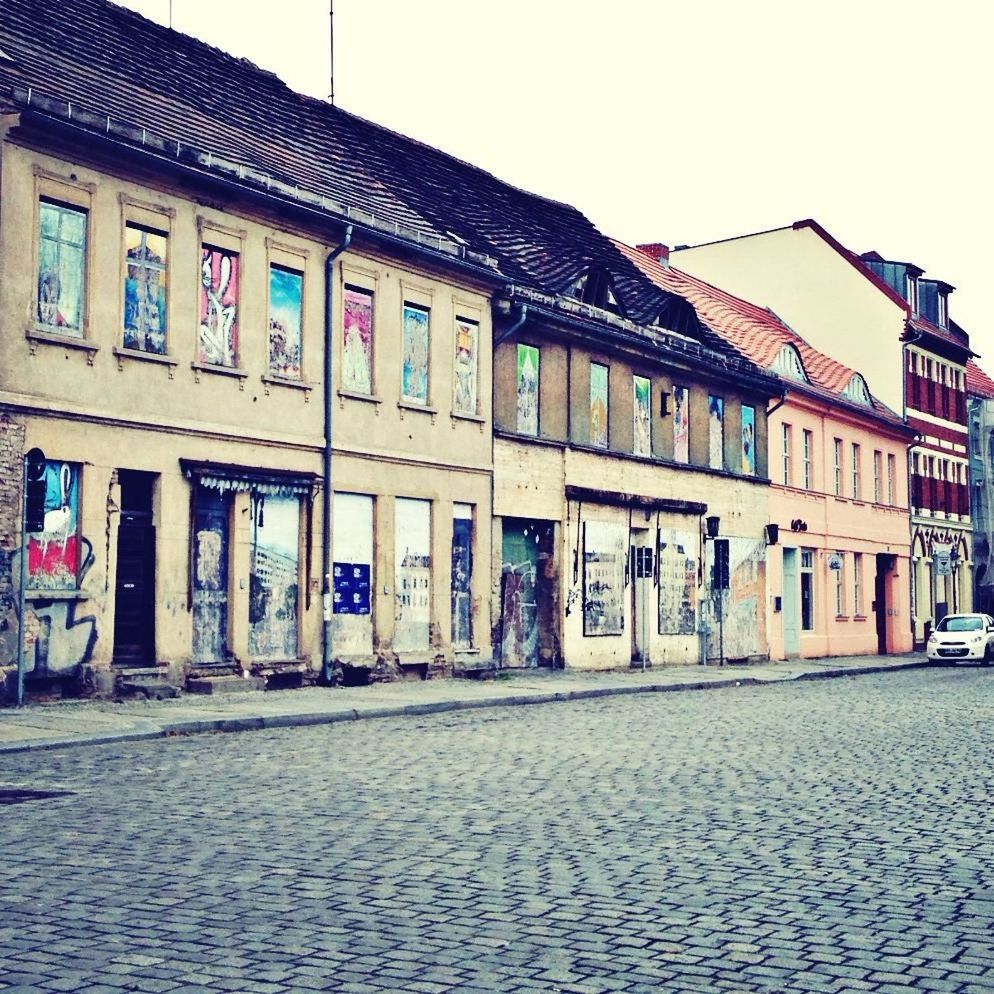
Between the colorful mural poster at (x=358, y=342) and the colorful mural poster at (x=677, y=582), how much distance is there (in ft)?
36.9

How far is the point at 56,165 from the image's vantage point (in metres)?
20.2

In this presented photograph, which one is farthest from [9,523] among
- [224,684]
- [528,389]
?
[528,389]

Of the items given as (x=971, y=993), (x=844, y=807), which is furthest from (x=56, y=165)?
(x=971, y=993)

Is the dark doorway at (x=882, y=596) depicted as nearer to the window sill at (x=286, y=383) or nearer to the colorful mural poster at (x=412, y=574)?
the colorful mural poster at (x=412, y=574)

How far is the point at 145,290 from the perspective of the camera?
21.7m

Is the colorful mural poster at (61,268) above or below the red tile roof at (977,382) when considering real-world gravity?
below

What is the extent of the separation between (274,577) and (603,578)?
1051 cm

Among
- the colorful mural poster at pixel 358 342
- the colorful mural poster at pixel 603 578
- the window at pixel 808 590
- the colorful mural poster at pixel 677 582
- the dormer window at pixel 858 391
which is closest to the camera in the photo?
the colorful mural poster at pixel 358 342

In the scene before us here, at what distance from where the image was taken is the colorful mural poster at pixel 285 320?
79.2 feet

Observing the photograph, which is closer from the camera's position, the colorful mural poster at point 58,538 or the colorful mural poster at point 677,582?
the colorful mural poster at point 58,538

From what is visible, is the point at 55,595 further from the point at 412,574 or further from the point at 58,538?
the point at 412,574

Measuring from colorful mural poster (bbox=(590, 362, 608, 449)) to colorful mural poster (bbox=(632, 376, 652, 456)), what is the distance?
133 centimetres

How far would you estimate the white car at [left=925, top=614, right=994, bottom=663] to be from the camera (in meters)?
44.1

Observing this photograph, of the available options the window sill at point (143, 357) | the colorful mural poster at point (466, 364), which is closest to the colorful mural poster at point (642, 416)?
the colorful mural poster at point (466, 364)
